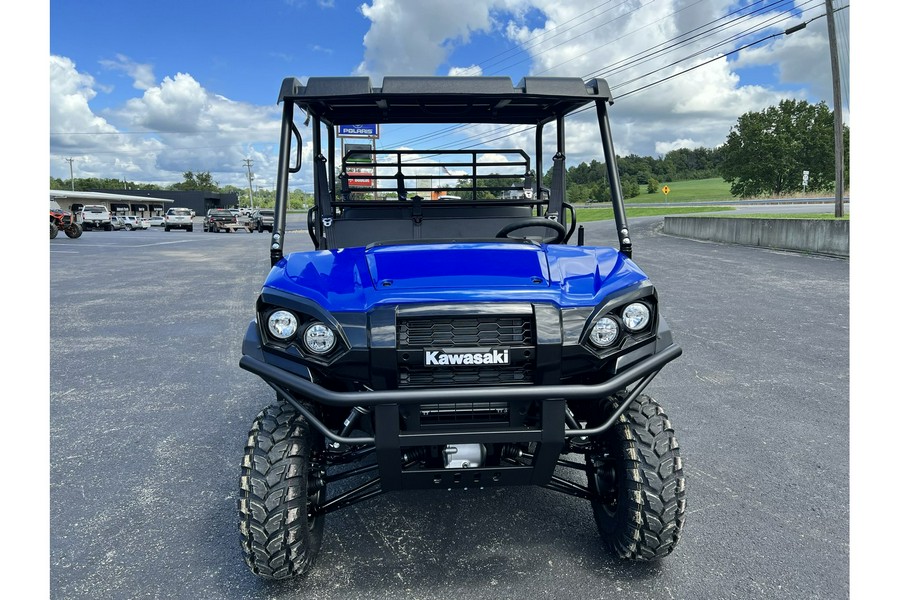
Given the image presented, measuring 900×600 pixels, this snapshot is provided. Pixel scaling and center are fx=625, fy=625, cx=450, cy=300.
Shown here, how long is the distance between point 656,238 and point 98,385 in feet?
65.3

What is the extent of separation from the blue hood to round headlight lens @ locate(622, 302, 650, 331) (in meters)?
0.11

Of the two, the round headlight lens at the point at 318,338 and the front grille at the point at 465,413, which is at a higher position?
the round headlight lens at the point at 318,338

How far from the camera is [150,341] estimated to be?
23.3 ft

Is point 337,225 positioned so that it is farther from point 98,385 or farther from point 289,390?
point 98,385

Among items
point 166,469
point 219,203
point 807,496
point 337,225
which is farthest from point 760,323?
point 219,203

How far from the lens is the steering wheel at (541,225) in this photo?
10.5 feet

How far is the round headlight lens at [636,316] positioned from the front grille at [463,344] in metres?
0.43

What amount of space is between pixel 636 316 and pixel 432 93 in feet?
4.97

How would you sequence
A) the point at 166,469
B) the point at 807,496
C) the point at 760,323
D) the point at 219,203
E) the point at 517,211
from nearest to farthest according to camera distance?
the point at 807,496, the point at 166,469, the point at 517,211, the point at 760,323, the point at 219,203

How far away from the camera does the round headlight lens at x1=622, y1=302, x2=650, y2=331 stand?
8.17ft

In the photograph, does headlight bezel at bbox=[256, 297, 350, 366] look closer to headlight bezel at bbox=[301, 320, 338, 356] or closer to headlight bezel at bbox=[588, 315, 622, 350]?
headlight bezel at bbox=[301, 320, 338, 356]

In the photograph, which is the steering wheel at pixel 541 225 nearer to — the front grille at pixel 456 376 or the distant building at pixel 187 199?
the front grille at pixel 456 376

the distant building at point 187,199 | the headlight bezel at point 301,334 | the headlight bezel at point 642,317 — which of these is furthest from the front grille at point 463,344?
the distant building at point 187,199

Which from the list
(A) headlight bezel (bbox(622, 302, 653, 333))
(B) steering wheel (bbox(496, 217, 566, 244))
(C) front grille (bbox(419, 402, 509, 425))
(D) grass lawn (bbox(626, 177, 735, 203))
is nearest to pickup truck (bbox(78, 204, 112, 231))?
(B) steering wheel (bbox(496, 217, 566, 244))
